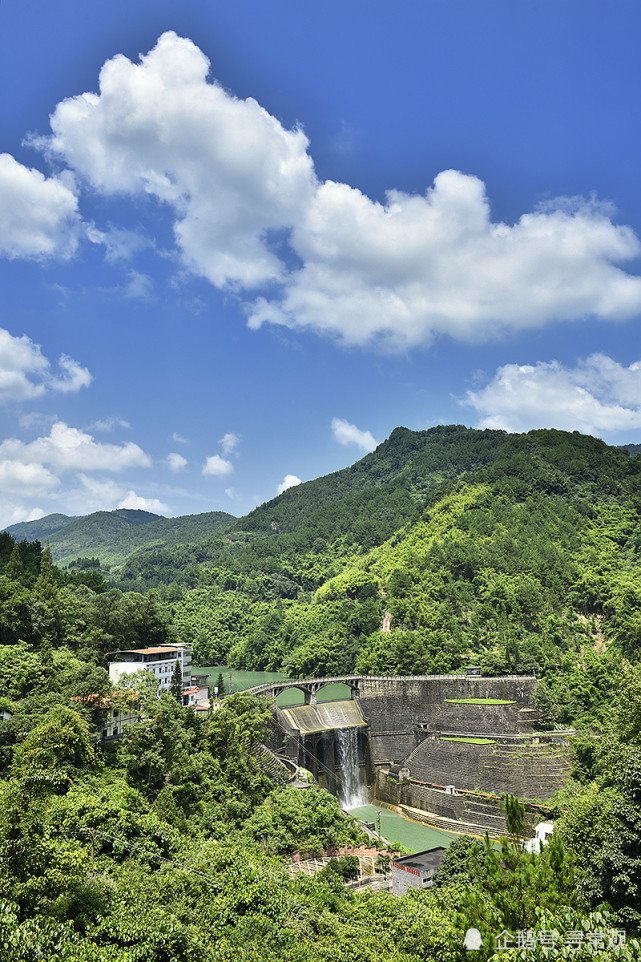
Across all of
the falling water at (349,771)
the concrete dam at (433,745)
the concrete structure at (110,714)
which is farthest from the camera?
the falling water at (349,771)

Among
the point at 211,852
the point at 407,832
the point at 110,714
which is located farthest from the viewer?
the point at 407,832

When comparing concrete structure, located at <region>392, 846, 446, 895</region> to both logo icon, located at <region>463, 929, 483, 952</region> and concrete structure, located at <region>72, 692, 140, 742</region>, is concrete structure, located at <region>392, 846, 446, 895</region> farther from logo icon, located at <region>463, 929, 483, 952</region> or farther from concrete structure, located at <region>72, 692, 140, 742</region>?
logo icon, located at <region>463, 929, 483, 952</region>

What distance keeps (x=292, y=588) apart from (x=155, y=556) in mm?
48617

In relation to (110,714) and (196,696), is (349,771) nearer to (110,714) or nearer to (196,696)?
(196,696)

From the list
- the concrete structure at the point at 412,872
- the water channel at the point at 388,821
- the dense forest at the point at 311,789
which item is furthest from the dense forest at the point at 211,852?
the water channel at the point at 388,821

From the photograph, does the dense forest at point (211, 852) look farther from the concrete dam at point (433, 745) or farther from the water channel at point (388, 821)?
the water channel at point (388, 821)

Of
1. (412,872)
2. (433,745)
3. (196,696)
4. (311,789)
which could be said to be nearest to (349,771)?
(433,745)

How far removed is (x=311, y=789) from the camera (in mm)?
33375

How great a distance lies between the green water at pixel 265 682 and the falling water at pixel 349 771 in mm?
13136

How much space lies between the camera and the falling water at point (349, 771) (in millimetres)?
44812

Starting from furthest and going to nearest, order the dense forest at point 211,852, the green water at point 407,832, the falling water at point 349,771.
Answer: the falling water at point 349,771 → the green water at point 407,832 → the dense forest at point 211,852

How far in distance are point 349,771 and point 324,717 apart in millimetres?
4434

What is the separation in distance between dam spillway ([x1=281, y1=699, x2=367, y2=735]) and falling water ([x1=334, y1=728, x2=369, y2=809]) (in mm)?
860

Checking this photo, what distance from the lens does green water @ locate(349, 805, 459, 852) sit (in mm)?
35969
